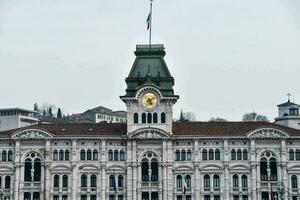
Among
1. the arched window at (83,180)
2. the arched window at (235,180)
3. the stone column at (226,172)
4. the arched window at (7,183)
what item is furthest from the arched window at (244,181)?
the arched window at (7,183)

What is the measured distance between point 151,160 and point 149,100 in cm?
911

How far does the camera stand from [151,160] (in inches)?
3460

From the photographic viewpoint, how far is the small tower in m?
118

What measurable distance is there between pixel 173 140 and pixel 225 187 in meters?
10.4

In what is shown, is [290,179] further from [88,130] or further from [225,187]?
[88,130]

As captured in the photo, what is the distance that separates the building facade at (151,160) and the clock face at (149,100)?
0.50ft

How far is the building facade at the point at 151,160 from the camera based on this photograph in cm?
8681

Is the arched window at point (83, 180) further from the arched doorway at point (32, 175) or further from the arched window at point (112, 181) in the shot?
the arched doorway at point (32, 175)

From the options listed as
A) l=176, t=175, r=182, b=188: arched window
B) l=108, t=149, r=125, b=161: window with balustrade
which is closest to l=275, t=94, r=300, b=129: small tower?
l=176, t=175, r=182, b=188: arched window

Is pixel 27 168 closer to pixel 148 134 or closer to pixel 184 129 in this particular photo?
pixel 148 134

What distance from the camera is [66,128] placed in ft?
301

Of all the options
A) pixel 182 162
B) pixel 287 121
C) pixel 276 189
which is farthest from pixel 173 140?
pixel 287 121

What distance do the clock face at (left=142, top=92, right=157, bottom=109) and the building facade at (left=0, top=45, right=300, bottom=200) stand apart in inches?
6.0

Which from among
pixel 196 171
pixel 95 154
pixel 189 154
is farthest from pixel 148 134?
pixel 196 171
